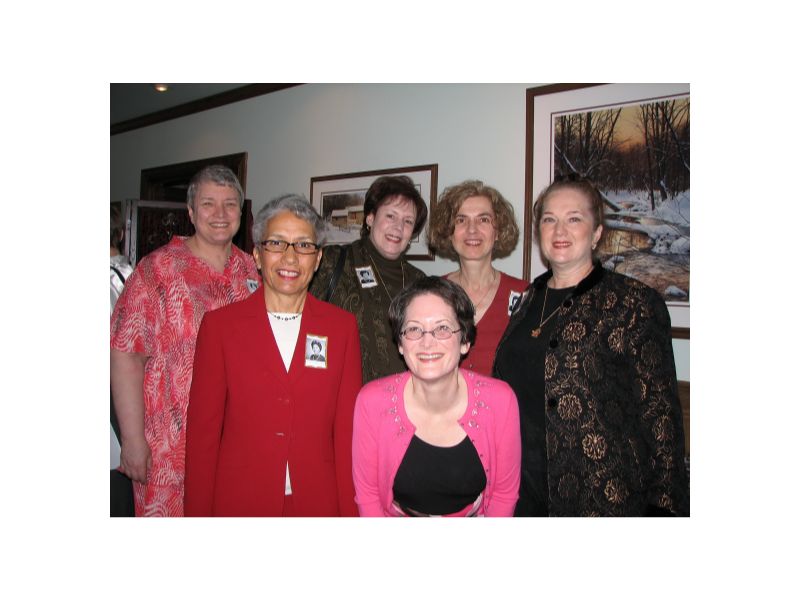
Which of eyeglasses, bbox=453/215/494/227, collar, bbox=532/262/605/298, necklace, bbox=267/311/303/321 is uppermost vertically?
eyeglasses, bbox=453/215/494/227

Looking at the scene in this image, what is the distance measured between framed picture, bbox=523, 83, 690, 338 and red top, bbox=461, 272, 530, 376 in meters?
0.71

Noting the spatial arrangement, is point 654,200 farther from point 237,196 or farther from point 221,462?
point 221,462

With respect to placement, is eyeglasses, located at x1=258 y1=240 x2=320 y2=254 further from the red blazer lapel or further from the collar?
the collar

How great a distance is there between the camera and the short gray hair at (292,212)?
2.08 metres

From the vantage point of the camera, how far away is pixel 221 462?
204 cm

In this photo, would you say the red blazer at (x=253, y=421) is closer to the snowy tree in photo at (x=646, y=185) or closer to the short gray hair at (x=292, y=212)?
the short gray hair at (x=292, y=212)

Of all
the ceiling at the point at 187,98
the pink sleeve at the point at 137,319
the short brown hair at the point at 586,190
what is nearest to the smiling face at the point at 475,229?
the short brown hair at the point at 586,190

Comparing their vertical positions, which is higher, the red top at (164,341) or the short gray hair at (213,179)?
the short gray hair at (213,179)

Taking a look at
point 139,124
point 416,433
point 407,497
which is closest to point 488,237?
point 416,433

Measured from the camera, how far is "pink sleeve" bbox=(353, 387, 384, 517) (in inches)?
82.1

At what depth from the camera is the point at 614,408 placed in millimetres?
2010

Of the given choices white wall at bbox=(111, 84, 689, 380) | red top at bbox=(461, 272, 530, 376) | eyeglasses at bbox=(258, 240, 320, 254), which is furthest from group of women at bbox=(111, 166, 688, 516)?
white wall at bbox=(111, 84, 689, 380)

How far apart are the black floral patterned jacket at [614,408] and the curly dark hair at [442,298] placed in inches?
14.3

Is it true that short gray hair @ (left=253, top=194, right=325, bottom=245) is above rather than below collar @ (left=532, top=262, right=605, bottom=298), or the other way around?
above
